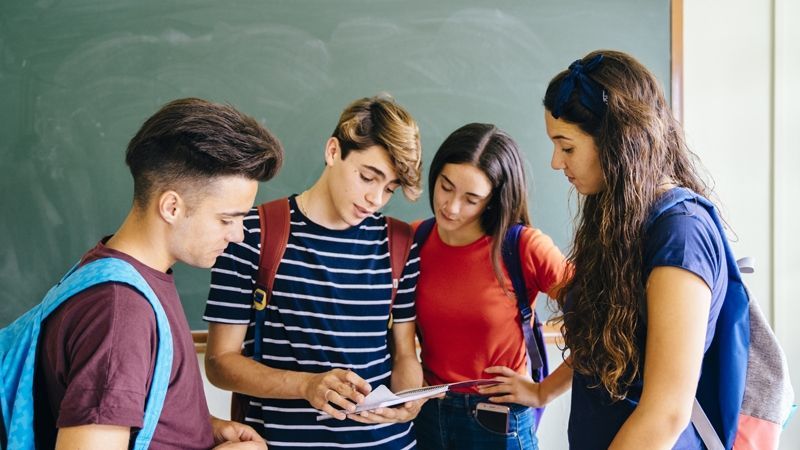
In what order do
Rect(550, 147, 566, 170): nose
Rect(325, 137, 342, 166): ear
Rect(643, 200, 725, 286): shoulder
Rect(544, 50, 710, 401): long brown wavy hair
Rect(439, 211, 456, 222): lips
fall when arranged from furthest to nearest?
Rect(439, 211, 456, 222): lips, Rect(325, 137, 342, 166): ear, Rect(550, 147, 566, 170): nose, Rect(544, 50, 710, 401): long brown wavy hair, Rect(643, 200, 725, 286): shoulder

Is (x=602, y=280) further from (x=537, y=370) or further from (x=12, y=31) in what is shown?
(x=12, y=31)

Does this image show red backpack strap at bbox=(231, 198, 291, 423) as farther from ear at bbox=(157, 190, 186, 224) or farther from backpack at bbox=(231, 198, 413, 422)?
ear at bbox=(157, 190, 186, 224)

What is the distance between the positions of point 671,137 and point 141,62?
69.8 inches

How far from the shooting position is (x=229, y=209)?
45.3 inches

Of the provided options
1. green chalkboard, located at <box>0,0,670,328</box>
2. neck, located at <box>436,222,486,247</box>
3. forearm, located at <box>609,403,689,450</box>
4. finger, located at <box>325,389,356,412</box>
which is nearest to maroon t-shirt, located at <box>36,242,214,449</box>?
finger, located at <box>325,389,356,412</box>

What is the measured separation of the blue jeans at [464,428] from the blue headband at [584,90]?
83 centimetres

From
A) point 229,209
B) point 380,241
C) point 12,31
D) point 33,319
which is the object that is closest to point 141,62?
point 12,31

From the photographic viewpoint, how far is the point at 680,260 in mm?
1015

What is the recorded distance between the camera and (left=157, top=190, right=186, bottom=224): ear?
108cm

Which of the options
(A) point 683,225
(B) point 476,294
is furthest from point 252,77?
(A) point 683,225

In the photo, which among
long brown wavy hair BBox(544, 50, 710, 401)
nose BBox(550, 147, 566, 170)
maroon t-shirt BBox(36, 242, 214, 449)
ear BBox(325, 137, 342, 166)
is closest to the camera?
maroon t-shirt BBox(36, 242, 214, 449)

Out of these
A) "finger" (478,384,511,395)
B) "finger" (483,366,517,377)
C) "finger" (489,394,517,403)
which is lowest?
"finger" (489,394,517,403)

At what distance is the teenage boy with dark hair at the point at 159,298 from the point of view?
0.89 m

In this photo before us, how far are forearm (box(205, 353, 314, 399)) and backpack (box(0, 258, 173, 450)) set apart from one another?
468mm
